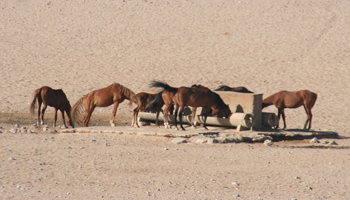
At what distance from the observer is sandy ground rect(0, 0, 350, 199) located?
8273 millimetres

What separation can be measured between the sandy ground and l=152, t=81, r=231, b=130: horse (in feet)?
4.91

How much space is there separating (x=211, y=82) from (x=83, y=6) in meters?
15.7

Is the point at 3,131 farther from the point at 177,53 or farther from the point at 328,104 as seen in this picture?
the point at 177,53

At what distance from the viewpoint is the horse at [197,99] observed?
42.4ft

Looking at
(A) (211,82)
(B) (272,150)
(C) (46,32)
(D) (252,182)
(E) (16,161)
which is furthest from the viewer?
(C) (46,32)

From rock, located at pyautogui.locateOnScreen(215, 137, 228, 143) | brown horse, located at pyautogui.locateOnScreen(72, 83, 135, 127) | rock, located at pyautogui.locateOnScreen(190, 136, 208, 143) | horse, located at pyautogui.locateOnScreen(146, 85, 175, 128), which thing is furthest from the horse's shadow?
brown horse, located at pyautogui.locateOnScreen(72, 83, 135, 127)

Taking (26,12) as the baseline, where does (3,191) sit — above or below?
below

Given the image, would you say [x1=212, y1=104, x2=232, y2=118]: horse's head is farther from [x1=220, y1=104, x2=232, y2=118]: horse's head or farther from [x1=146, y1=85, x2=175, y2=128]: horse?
[x1=146, y1=85, x2=175, y2=128]: horse

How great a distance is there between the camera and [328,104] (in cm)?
1905

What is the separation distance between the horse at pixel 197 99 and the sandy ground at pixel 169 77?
150cm

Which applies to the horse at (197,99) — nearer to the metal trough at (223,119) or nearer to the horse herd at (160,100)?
the horse herd at (160,100)

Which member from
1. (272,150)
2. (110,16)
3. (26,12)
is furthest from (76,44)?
(272,150)

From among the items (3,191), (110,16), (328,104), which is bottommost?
(3,191)

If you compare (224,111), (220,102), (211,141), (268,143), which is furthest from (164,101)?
(268,143)
